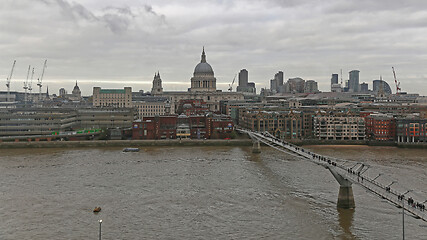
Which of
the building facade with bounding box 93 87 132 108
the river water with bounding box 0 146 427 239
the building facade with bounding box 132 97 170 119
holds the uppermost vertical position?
the building facade with bounding box 93 87 132 108

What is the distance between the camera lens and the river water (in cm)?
1770

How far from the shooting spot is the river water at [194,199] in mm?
17703

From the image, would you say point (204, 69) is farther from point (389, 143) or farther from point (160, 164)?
point (160, 164)

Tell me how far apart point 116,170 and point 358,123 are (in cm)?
3061

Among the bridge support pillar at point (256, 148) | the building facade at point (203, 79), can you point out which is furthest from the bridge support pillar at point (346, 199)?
the building facade at point (203, 79)

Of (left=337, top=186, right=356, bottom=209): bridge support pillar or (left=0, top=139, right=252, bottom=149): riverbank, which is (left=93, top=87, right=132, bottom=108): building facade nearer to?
(left=0, top=139, right=252, bottom=149): riverbank

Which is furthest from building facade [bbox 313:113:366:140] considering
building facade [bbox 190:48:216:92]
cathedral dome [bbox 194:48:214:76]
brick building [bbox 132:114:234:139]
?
cathedral dome [bbox 194:48:214:76]

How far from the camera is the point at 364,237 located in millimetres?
16766

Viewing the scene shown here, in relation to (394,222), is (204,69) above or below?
above

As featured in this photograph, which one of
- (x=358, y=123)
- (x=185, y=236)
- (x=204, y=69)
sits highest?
(x=204, y=69)

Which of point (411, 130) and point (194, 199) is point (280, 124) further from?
point (194, 199)

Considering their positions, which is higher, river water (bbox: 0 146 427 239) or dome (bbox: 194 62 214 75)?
dome (bbox: 194 62 214 75)

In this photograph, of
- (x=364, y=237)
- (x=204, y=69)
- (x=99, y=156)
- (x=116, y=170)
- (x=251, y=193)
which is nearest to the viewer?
(x=364, y=237)

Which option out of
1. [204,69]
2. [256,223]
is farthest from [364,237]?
[204,69]
